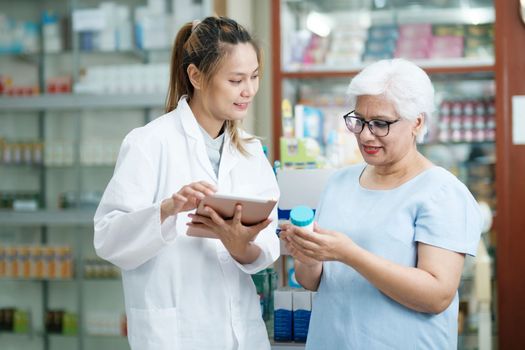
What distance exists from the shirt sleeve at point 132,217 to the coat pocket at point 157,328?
142 mm

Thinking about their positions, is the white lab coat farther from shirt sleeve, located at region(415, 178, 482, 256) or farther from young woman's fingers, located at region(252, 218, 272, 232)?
shirt sleeve, located at region(415, 178, 482, 256)

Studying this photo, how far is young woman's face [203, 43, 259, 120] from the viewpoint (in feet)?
6.24

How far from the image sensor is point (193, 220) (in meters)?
1.78

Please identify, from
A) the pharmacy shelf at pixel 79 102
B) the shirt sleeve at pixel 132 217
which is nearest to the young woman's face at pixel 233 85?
the shirt sleeve at pixel 132 217

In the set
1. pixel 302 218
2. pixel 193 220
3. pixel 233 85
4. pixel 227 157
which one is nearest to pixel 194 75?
pixel 233 85

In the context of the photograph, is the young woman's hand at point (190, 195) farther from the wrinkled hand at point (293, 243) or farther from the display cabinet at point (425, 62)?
the display cabinet at point (425, 62)

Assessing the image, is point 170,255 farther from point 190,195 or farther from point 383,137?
point 383,137

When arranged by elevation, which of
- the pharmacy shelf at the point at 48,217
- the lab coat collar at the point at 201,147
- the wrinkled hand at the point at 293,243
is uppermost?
the lab coat collar at the point at 201,147

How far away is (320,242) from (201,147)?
470 millimetres

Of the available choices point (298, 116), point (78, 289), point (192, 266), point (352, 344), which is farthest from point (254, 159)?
point (78, 289)

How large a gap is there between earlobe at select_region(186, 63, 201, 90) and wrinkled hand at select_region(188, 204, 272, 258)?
1.33 feet

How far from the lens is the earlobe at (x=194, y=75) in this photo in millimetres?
1954

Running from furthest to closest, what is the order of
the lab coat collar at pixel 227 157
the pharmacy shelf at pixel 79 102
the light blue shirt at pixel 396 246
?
the pharmacy shelf at pixel 79 102
the lab coat collar at pixel 227 157
the light blue shirt at pixel 396 246

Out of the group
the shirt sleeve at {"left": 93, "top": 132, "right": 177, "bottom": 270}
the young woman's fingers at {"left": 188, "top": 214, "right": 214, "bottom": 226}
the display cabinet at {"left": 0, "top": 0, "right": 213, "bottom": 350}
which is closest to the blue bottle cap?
the young woman's fingers at {"left": 188, "top": 214, "right": 214, "bottom": 226}
